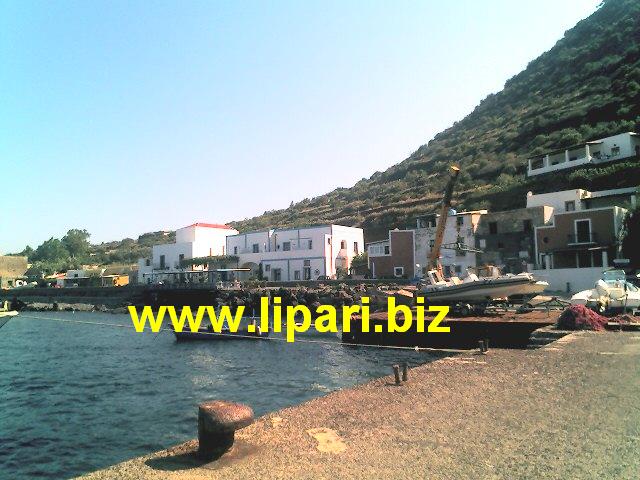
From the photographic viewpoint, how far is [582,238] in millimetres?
41844

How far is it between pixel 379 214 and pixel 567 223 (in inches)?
1958

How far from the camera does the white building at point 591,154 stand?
62.0 m

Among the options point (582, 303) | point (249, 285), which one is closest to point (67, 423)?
point (582, 303)

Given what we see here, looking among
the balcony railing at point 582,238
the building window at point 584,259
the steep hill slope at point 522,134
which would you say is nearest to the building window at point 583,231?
the balcony railing at point 582,238

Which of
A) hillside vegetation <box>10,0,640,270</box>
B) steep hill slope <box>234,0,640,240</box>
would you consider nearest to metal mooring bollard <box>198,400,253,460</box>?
hillside vegetation <box>10,0,640,270</box>

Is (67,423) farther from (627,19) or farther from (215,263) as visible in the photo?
(627,19)

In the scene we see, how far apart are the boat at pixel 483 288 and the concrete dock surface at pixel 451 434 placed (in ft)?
36.9

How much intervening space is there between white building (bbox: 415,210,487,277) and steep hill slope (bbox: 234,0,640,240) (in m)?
19.2

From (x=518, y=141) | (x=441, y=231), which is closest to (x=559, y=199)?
(x=441, y=231)

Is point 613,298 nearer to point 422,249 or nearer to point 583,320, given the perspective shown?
point 583,320

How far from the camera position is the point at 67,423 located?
16016 millimetres

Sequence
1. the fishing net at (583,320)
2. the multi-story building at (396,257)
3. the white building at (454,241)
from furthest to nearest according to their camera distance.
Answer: the multi-story building at (396,257)
the white building at (454,241)
the fishing net at (583,320)

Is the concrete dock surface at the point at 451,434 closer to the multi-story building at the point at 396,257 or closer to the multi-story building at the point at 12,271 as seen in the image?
the multi-story building at the point at 396,257

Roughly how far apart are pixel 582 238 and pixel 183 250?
61473 millimetres
